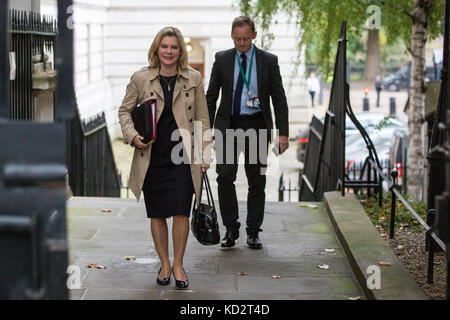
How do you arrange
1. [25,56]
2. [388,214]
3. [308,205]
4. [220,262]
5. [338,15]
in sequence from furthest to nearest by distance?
[338,15] < [25,56] < [308,205] < [388,214] < [220,262]

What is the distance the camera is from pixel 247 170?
6828 mm

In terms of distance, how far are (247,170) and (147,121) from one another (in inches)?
61.8

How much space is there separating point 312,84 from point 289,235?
3071cm

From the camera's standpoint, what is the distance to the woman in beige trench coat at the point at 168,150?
5.61 meters

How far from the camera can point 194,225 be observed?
5797mm

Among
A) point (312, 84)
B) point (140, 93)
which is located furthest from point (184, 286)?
point (312, 84)

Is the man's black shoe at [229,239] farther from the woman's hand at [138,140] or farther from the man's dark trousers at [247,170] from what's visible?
the woman's hand at [138,140]

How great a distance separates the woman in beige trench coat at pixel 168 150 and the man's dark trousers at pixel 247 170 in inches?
37.4

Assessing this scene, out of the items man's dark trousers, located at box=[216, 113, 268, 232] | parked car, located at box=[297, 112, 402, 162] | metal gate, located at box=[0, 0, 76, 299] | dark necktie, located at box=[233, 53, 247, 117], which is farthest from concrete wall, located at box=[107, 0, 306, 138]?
metal gate, located at box=[0, 0, 76, 299]

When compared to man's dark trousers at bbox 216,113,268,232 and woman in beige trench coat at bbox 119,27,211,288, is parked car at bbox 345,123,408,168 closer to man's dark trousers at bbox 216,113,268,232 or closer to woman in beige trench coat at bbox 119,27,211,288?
man's dark trousers at bbox 216,113,268,232

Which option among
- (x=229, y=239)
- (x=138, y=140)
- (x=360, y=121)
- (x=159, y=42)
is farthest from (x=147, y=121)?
(x=360, y=121)

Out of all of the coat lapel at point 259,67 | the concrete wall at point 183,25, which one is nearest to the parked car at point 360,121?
the concrete wall at point 183,25

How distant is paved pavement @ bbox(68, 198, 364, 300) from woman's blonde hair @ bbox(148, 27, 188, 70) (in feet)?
5.19

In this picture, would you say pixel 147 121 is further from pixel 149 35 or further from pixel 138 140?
pixel 149 35
